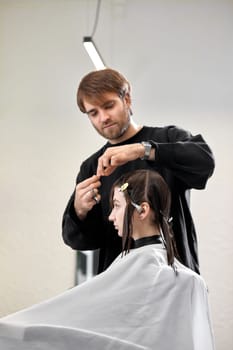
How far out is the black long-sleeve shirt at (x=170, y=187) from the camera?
1.51 metres

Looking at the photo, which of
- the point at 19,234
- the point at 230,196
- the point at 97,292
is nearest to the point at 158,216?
the point at 97,292

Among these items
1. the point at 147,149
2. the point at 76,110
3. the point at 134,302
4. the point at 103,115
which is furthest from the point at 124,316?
the point at 76,110

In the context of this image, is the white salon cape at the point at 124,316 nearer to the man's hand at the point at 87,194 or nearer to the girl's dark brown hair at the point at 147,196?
the girl's dark brown hair at the point at 147,196

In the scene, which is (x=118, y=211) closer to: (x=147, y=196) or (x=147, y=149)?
(x=147, y=196)

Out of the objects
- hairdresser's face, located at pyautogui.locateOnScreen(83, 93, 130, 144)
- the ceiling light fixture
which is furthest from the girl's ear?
the ceiling light fixture

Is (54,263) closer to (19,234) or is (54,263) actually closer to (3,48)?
(19,234)

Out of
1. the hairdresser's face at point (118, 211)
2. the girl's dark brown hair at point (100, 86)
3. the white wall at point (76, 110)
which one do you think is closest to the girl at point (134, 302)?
the hairdresser's face at point (118, 211)

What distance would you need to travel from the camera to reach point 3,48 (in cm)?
404

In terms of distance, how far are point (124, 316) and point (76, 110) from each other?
2649 millimetres

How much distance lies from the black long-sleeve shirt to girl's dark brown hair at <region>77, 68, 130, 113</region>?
17cm

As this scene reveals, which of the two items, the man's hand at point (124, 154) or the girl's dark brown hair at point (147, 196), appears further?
the girl's dark brown hair at point (147, 196)

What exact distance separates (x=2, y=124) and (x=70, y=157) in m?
0.61

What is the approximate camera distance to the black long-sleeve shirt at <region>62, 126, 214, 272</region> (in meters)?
1.51

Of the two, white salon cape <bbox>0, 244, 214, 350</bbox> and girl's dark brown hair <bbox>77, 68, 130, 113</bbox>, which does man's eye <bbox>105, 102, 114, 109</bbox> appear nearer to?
girl's dark brown hair <bbox>77, 68, 130, 113</bbox>
